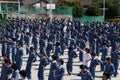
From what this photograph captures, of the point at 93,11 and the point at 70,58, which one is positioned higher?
the point at 93,11

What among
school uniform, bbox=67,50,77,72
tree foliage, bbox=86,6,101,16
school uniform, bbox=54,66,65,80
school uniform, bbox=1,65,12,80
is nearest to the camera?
school uniform, bbox=1,65,12,80

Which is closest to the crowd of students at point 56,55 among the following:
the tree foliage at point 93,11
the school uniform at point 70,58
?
the school uniform at point 70,58

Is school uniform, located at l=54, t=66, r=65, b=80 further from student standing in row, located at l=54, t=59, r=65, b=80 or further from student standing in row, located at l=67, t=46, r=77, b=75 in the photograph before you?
student standing in row, located at l=67, t=46, r=77, b=75

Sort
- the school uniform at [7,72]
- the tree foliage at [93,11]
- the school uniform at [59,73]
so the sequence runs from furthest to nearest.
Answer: the tree foliage at [93,11], the school uniform at [59,73], the school uniform at [7,72]

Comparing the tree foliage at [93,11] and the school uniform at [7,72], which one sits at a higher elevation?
the tree foliage at [93,11]

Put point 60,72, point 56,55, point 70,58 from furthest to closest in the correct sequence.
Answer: point 56,55
point 70,58
point 60,72

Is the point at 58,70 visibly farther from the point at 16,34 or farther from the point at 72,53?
the point at 16,34

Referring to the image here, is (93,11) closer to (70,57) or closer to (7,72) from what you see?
(70,57)

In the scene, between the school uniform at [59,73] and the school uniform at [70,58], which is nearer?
the school uniform at [59,73]

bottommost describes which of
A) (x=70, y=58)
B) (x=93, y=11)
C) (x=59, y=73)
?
(x=70, y=58)

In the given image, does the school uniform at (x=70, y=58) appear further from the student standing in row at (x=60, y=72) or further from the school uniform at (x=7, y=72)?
the school uniform at (x=7, y=72)

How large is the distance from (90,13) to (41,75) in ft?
174

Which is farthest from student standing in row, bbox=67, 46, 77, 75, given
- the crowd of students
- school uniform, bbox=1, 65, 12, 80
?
school uniform, bbox=1, 65, 12, 80

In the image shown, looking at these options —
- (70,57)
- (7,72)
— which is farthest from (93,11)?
(7,72)
